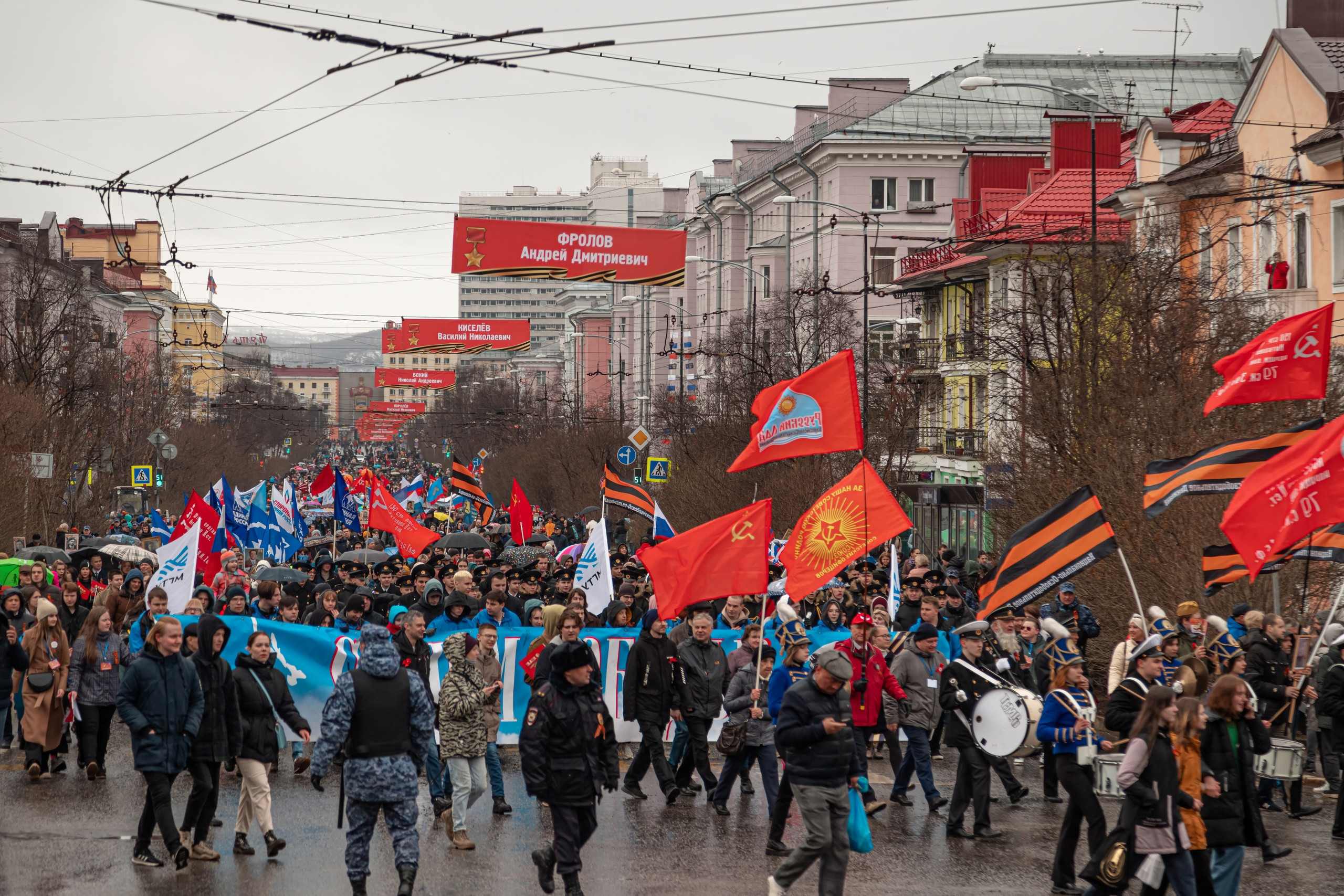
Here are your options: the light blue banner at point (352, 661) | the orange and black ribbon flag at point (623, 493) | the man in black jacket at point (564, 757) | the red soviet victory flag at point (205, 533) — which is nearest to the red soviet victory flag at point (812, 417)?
the light blue banner at point (352, 661)

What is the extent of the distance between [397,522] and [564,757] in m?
16.4

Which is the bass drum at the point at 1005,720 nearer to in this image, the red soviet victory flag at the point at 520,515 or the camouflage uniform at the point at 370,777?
the camouflage uniform at the point at 370,777

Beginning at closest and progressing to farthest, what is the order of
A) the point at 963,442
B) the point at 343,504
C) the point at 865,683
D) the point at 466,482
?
the point at 865,683
the point at 343,504
the point at 466,482
the point at 963,442

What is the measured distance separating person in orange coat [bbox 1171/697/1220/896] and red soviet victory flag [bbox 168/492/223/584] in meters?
15.5

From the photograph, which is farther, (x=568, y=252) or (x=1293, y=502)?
(x=568, y=252)

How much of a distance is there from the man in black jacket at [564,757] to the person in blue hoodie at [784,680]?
120 centimetres

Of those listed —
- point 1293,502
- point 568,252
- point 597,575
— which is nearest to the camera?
point 1293,502

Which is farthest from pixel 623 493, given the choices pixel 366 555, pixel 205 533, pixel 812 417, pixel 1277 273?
pixel 812 417

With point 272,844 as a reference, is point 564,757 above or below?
above

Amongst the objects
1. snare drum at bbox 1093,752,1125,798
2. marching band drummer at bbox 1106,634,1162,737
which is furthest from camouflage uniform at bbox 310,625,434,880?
snare drum at bbox 1093,752,1125,798

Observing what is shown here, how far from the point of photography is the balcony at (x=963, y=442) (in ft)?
140

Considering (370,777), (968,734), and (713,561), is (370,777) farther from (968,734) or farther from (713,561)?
(968,734)

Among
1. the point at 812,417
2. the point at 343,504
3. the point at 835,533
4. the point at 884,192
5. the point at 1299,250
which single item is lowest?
the point at 835,533

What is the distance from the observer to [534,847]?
424 inches
